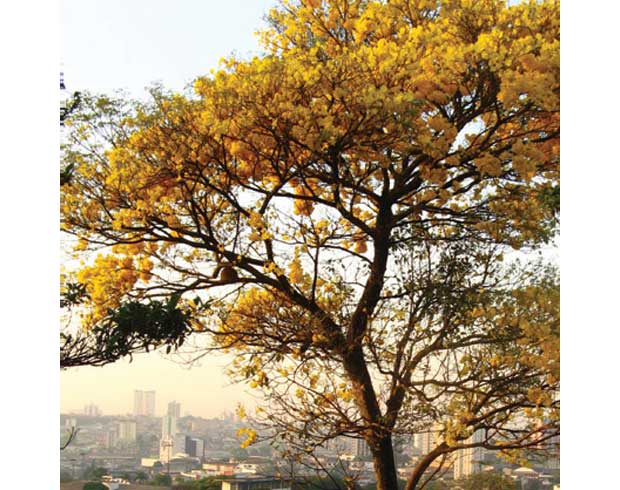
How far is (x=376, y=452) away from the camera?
462cm

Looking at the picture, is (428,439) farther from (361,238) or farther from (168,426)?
(168,426)

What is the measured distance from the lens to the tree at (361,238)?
4.35 metres

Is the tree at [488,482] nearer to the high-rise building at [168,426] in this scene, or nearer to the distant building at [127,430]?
the high-rise building at [168,426]

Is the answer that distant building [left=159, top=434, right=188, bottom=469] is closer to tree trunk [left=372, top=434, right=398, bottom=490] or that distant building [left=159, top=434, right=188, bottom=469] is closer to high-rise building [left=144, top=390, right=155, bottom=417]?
high-rise building [left=144, top=390, right=155, bottom=417]

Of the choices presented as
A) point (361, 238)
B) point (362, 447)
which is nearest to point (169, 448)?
point (362, 447)

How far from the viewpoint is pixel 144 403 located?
4582mm

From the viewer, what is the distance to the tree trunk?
4.62 metres

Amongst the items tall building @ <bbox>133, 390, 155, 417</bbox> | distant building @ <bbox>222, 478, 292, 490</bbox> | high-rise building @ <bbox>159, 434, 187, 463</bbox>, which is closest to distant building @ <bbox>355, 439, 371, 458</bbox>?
distant building @ <bbox>222, 478, 292, 490</bbox>

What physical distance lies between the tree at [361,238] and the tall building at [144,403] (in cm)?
47

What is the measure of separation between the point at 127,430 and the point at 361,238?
1.70 metres

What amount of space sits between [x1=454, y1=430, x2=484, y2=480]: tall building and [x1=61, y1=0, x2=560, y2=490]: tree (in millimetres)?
34

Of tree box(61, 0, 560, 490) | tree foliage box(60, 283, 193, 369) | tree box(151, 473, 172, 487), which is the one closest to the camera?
tree foliage box(60, 283, 193, 369)
